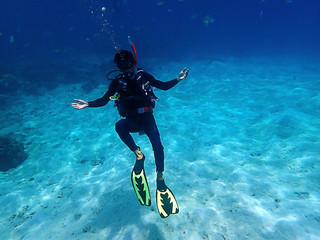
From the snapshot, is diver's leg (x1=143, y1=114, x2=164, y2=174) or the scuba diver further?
diver's leg (x1=143, y1=114, x2=164, y2=174)

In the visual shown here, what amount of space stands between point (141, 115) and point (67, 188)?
12.2ft

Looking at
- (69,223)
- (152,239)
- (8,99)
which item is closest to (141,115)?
(152,239)

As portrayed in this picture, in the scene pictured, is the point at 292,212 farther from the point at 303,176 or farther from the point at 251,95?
the point at 251,95

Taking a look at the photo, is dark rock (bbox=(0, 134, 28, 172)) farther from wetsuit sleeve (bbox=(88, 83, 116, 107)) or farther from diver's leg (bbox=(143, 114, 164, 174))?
diver's leg (bbox=(143, 114, 164, 174))

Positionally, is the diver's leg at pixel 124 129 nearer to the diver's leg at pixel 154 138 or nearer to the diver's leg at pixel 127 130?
the diver's leg at pixel 127 130

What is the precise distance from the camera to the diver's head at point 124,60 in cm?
341

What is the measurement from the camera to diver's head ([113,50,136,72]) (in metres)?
3.41

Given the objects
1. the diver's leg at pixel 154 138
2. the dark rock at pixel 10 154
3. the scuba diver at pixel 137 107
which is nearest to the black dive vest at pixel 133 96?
the scuba diver at pixel 137 107

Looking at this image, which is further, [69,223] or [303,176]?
[303,176]

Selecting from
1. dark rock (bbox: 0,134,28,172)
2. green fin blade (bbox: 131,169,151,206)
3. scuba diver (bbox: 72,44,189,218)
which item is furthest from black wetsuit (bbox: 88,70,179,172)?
dark rock (bbox: 0,134,28,172)

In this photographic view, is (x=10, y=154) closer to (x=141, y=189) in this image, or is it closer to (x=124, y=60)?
(x=141, y=189)

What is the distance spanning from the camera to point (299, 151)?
5484 millimetres

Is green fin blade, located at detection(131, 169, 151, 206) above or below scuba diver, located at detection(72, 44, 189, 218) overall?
below

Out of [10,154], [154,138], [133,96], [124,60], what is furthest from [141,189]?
[10,154]
